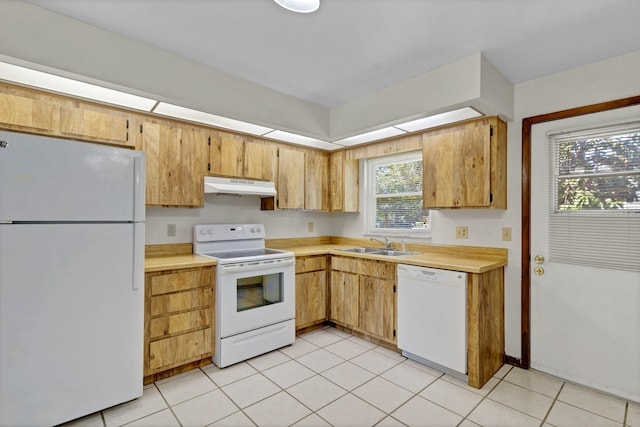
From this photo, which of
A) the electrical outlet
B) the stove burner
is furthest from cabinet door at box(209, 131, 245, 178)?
the electrical outlet

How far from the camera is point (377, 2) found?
5.93 ft

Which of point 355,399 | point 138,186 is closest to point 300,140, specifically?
point 138,186

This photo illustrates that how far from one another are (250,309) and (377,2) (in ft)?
8.10

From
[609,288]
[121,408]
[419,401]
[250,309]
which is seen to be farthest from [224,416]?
[609,288]

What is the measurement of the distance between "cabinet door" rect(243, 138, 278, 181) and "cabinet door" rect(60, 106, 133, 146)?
1056mm

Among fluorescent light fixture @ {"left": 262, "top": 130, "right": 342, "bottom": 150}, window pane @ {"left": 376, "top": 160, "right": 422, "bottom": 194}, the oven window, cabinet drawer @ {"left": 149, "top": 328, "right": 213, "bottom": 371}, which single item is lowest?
cabinet drawer @ {"left": 149, "top": 328, "right": 213, "bottom": 371}

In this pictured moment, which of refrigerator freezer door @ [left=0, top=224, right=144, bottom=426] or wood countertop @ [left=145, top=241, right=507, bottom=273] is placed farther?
wood countertop @ [left=145, top=241, right=507, bottom=273]

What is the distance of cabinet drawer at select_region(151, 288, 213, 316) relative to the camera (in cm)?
240

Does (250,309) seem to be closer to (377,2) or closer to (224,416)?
(224,416)

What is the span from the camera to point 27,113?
2.04 meters

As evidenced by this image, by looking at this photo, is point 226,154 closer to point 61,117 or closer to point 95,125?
point 95,125

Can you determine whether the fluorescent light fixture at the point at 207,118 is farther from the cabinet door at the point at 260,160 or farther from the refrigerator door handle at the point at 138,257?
the refrigerator door handle at the point at 138,257

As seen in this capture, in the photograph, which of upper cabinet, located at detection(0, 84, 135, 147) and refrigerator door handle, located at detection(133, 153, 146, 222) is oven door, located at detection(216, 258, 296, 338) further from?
upper cabinet, located at detection(0, 84, 135, 147)

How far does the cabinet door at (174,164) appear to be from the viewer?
264 centimetres
